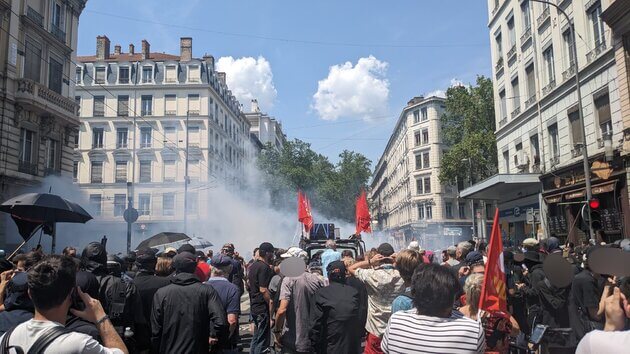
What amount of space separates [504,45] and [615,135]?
11797 millimetres

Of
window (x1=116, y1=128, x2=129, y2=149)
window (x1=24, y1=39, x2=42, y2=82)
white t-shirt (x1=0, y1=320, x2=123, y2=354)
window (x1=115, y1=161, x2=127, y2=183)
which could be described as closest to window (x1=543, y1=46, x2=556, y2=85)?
white t-shirt (x1=0, y1=320, x2=123, y2=354)

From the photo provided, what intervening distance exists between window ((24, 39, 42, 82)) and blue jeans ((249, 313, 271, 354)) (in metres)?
20.3

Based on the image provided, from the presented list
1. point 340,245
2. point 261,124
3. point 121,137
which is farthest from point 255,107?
point 340,245

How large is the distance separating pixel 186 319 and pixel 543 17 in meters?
22.2

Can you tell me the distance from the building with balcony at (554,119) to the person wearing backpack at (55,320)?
15802 millimetres

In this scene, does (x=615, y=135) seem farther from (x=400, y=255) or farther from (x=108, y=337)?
(x=108, y=337)

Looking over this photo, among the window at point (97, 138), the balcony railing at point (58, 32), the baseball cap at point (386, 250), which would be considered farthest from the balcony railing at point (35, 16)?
the window at point (97, 138)

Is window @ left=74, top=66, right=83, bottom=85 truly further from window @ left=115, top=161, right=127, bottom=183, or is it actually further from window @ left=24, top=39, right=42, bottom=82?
window @ left=24, top=39, right=42, bottom=82

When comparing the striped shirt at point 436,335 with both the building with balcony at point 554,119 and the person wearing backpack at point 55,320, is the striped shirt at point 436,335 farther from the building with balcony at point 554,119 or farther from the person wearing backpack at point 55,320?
the building with balcony at point 554,119

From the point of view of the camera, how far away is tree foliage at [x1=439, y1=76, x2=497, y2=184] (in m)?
38.7

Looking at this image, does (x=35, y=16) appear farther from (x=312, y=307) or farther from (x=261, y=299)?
(x=312, y=307)

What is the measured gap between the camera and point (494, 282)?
3342 millimetres

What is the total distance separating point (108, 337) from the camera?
2.40 metres

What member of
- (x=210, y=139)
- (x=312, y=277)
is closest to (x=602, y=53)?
(x=312, y=277)
